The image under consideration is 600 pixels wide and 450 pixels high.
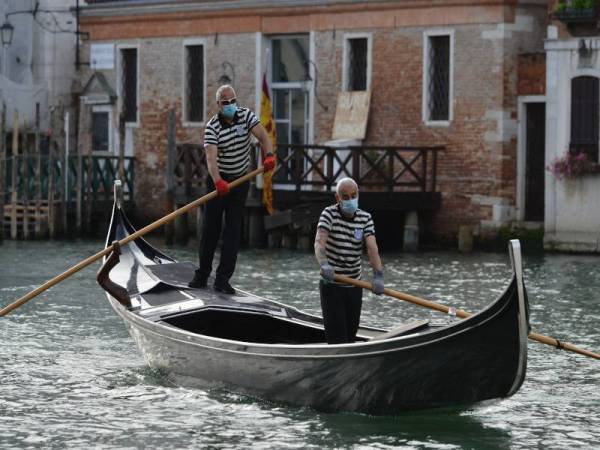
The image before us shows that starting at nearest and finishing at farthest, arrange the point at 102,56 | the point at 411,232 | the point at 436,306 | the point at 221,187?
the point at 436,306 < the point at 221,187 < the point at 411,232 < the point at 102,56

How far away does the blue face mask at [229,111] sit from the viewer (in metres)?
9.52

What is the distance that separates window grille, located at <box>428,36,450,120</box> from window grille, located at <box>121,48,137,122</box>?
4791mm

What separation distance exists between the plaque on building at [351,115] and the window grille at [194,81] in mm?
2346

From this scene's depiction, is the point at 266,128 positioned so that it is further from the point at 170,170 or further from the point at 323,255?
the point at 323,255

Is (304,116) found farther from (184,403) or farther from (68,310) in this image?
(184,403)

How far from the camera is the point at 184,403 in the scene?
28.2 ft

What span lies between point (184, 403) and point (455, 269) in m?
7.99

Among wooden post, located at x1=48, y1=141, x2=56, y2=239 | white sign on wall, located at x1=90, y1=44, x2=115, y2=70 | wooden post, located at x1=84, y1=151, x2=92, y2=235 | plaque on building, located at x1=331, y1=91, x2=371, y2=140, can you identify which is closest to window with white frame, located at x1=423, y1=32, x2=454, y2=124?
plaque on building, located at x1=331, y1=91, x2=371, y2=140

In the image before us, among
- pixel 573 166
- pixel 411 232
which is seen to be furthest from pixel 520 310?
pixel 411 232

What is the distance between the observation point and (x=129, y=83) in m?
22.5

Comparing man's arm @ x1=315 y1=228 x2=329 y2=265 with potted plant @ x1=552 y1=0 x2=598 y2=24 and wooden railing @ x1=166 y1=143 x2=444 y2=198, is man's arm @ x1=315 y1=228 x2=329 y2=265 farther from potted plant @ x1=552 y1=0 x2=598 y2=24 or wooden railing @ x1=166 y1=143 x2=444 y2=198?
wooden railing @ x1=166 y1=143 x2=444 y2=198

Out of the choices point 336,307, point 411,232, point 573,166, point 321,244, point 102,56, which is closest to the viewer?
point 321,244

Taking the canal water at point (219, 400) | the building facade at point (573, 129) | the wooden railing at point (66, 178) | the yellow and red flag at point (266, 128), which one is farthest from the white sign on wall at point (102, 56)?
the canal water at point (219, 400)

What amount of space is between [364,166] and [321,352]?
11.4 meters
